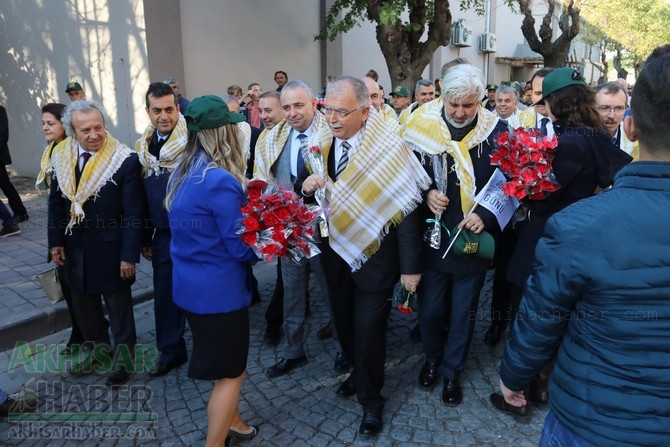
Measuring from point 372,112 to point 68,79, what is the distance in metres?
9.83

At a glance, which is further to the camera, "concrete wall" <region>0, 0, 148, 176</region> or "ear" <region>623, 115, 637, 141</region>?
"concrete wall" <region>0, 0, 148, 176</region>

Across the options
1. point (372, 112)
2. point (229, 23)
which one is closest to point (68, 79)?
point (229, 23)

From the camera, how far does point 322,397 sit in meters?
3.59

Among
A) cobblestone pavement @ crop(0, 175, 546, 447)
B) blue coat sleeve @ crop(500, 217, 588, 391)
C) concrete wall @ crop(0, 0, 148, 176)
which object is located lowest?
cobblestone pavement @ crop(0, 175, 546, 447)

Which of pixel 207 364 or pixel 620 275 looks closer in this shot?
pixel 620 275

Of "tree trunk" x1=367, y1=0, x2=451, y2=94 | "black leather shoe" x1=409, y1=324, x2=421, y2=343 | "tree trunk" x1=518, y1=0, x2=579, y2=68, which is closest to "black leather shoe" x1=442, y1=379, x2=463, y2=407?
"black leather shoe" x1=409, y1=324, x2=421, y2=343

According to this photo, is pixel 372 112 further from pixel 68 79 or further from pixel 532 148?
pixel 68 79

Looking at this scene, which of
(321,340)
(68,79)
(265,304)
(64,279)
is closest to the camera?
(64,279)

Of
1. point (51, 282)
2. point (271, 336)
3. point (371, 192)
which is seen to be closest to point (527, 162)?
point (371, 192)

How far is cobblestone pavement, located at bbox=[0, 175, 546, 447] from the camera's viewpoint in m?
3.15

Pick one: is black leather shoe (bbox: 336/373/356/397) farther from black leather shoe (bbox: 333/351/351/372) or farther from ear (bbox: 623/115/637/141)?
ear (bbox: 623/115/637/141)

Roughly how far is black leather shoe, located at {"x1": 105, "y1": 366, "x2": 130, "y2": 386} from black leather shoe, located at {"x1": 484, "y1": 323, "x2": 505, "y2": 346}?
2.92 m

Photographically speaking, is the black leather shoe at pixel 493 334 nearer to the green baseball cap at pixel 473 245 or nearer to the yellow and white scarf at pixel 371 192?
the green baseball cap at pixel 473 245

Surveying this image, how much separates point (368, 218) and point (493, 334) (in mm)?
1987
